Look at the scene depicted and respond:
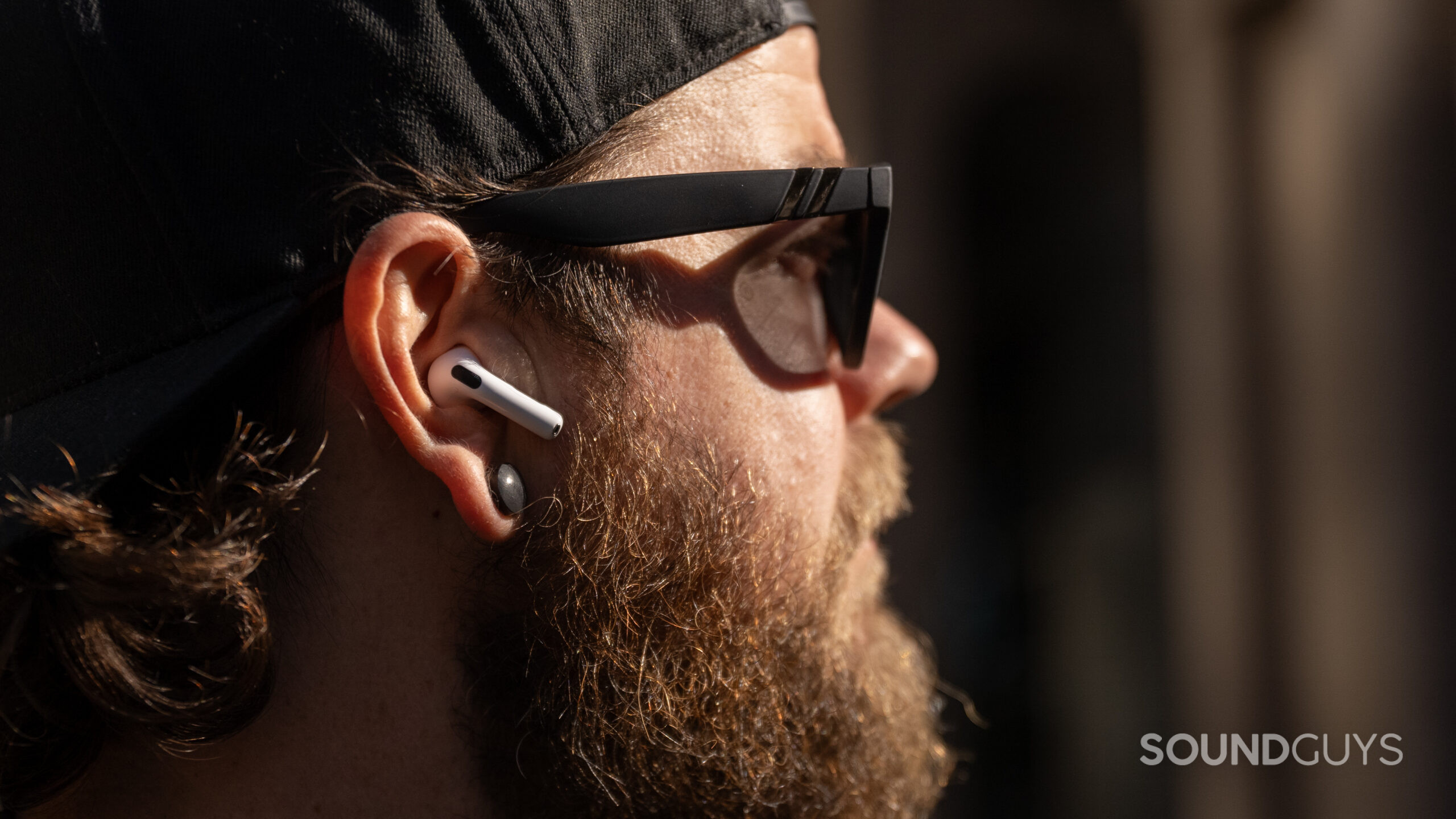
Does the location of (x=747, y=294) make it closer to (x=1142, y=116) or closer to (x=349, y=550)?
(x=349, y=550)

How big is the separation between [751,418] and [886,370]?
48 centimetres

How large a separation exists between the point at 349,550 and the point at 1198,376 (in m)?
4.53

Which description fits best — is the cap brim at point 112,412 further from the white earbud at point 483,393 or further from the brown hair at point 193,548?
the white earbud at point 483,393

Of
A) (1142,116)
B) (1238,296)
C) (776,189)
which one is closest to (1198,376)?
(1238,296)

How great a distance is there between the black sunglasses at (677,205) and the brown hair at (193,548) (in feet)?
0.14

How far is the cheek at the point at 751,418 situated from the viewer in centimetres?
143

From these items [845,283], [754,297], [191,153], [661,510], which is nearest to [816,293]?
[845,283]

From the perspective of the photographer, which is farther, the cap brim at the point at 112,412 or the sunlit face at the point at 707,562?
the sunlit face at the point at 707,562

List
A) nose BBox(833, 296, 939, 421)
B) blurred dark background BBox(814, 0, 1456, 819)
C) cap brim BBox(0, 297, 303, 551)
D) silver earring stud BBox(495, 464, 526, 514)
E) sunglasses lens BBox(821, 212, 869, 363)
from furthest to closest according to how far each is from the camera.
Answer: blurred dark background BBox(814, 0, 1456, 819)
nose BBox(833, 296, 939, 421)
sunglasses lens BBox(821, 212, 869, 363)
silver earring stud BBox(495, 464, 526, 514)
cap brim BBox(0, 297, 303, 551)

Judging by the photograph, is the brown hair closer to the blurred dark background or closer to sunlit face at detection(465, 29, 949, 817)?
sunlit face at detection(465, 29, 949, 817)

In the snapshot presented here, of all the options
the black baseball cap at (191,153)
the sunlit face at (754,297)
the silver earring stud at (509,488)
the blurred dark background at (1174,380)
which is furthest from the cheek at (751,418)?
the blurred dark background at (1174,380)

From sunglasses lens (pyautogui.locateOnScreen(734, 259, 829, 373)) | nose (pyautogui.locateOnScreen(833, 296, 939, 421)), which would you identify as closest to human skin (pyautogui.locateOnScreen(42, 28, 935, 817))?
sunglasses lens (pyautogui.locateOnScreen(734, 259, 829, 373))

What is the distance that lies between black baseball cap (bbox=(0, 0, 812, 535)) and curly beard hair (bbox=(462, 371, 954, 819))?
49cm

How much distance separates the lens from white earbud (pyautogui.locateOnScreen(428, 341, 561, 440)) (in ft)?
4.14
